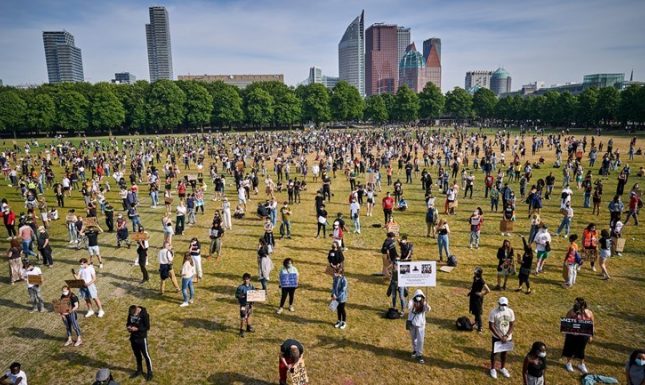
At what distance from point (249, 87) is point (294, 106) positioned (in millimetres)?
15086

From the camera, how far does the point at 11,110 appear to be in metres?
81.8

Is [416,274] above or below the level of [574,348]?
above

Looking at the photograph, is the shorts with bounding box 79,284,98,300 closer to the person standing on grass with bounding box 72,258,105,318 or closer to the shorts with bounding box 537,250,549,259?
the person standing on grass with bounding box 72,258,105,318

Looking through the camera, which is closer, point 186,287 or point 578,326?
point 578,326

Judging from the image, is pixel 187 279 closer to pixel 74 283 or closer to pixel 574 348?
pixel 74 283

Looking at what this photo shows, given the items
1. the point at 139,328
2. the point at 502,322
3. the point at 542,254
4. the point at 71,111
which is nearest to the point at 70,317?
the point at 139,328

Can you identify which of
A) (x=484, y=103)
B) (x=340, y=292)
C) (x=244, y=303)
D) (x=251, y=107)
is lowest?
(x=244, y=303)

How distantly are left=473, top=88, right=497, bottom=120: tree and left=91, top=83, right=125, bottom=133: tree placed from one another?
100m

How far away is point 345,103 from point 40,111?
71420 millimetres

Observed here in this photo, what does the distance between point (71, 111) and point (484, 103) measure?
111154 millimetres

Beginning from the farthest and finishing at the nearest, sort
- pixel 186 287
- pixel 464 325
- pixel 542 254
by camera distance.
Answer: pixel 542 254 < pixel 186 287 < pixel 464 325

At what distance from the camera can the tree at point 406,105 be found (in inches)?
4621

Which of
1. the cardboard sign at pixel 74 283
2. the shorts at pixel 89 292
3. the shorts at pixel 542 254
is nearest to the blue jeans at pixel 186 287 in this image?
the shorts at pixel 89 292

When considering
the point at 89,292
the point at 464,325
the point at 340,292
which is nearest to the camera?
the point at 340,292
